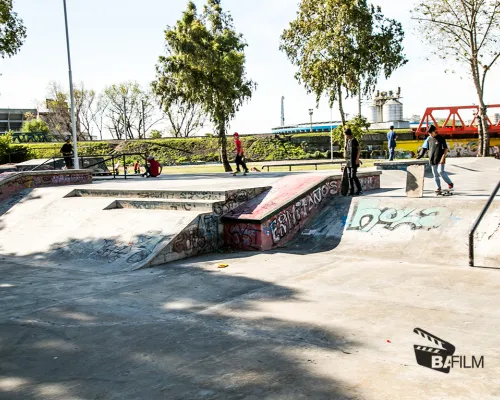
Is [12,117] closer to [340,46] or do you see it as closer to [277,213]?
[340,46]

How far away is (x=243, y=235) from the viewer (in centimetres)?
1040

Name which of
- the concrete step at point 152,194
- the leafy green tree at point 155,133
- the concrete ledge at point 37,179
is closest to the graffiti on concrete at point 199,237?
the concrete step at point 152,194

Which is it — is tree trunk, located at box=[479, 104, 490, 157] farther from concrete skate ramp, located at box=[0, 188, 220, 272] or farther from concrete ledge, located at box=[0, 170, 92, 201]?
concrete skate ramp, located at box=[0, 188, 220, 272]

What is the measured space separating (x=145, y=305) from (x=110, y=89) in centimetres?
6952

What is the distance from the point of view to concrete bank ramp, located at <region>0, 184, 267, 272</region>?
957 centimetres

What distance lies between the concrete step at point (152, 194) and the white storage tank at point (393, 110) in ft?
177

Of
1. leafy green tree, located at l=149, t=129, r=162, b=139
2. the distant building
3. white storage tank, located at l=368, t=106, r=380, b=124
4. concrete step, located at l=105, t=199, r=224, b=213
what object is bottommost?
concrete step, located at l=105, t=199, r=224, b=213

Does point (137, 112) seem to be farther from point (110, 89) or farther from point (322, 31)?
point (322, 31)

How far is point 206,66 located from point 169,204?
51.6 ft

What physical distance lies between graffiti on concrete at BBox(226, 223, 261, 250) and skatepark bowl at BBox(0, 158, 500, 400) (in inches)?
1.3

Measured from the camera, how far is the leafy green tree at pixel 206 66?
25.2 m

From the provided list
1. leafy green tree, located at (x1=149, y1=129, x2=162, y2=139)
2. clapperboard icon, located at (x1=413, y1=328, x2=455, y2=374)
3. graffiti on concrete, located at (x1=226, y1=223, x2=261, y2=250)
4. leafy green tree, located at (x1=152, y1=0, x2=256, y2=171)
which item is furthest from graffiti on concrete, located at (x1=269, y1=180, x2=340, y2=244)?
leafy green tree, located at (x1=149, y1=129, x2=162, y2=139)

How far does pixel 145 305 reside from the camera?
21.4 ft

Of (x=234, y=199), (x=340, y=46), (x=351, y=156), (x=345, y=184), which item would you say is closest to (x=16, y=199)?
(x=234, y=199)
